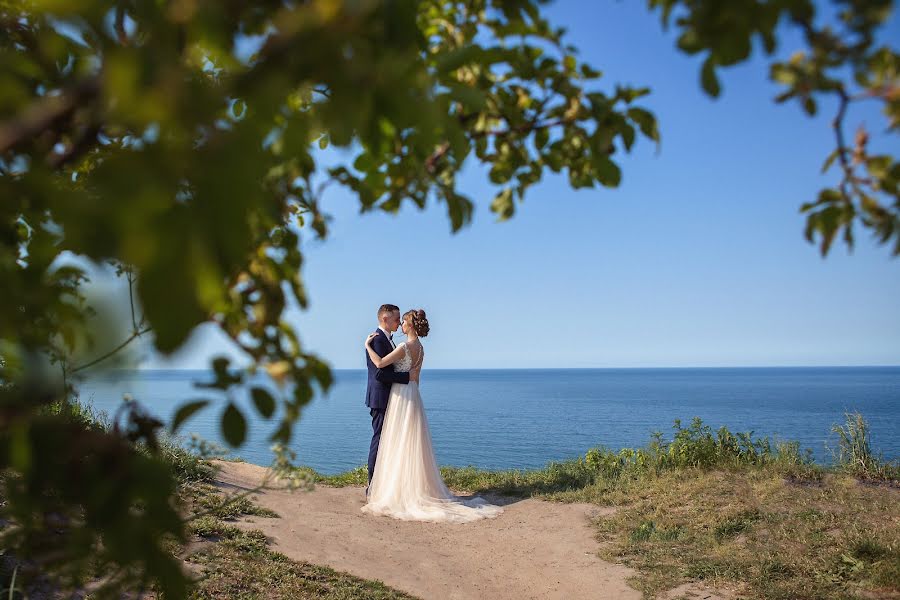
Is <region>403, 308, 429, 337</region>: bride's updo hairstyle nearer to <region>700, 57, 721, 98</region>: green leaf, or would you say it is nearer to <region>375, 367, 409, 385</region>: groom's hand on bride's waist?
<region>375, 367, 409, 385</region>: groom's hand on bride's waist

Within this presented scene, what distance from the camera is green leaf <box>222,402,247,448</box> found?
1.08m

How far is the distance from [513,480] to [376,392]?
2.44 metres

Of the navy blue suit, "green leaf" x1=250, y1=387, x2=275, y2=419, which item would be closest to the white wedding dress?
the navy blue suit

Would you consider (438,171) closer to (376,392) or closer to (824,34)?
(824,34)

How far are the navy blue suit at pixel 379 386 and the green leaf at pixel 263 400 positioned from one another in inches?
306

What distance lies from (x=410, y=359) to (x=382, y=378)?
1.55 feet

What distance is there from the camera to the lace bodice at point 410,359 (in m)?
8.80

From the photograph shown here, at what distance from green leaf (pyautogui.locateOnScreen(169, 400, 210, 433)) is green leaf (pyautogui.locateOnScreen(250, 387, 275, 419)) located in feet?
0.27

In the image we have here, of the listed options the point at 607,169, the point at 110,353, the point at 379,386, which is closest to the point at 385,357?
the point at 379,386

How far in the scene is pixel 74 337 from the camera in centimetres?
132

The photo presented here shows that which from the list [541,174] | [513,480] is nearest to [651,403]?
[513,480]

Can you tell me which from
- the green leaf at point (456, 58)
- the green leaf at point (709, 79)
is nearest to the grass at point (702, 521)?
the green leaf at point (456, 58)

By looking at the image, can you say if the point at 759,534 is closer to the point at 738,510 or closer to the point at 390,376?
the point at 738,510

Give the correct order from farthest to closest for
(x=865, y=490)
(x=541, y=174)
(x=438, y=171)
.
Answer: (x=865, y=490) < (x=541, y=174) < (x=438, y=171)
